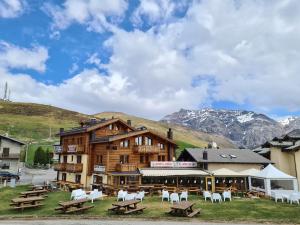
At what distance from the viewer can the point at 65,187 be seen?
43531mm

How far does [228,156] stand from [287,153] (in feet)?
29.8

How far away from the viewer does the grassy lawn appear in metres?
24.3

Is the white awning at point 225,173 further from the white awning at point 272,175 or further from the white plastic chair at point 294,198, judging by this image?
the white plastic chair at point 294,198

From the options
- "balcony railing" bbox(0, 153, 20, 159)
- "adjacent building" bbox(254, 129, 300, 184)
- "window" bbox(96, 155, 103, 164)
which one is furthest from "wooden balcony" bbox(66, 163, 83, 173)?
"adjacent building" bbox(254, 129, 300, 184)

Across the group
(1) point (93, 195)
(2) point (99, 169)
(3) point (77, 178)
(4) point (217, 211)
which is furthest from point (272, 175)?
(3) point (77, 178)

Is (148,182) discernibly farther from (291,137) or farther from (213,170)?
(291,137)

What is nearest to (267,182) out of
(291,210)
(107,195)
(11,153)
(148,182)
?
(291,210)

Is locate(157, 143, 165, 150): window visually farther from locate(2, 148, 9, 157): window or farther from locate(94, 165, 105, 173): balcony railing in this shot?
locate(2, 148, 9, 157): window

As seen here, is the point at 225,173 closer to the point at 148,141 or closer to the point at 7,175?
the point at 148,141

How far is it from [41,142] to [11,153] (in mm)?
52639

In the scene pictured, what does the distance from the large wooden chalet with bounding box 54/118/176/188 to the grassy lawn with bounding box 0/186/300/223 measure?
26.5 ft

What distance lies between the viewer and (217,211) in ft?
87.6

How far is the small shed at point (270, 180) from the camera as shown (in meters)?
37.4

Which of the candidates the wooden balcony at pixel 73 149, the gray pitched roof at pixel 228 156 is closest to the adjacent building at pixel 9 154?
the wooden balcony at pixel 73 149
